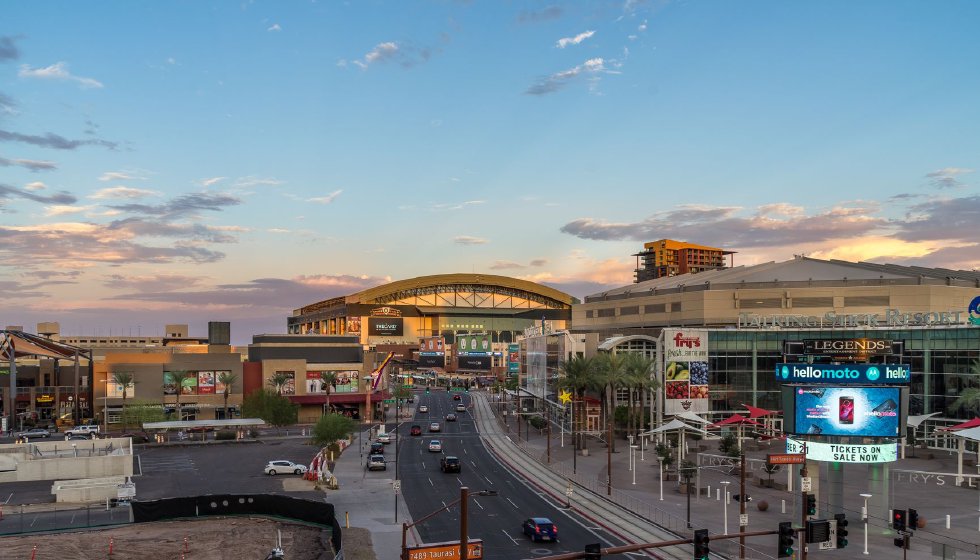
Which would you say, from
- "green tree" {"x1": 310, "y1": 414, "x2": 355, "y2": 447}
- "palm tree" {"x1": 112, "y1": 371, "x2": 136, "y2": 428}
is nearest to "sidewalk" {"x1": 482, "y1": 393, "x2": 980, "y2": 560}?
"green tree" {"x1": 310, "y1": 414, "x2": 355, "y2": 447}

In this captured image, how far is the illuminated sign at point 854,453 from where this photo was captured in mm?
55781

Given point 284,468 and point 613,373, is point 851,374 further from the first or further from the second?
point 284,468

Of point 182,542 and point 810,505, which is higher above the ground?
point 810,505

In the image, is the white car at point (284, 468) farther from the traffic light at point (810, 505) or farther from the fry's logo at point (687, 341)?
the traffic light at point (810, 505)

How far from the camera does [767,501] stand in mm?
66688

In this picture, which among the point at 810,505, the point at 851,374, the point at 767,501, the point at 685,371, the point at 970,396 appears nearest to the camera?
the point at 810,505

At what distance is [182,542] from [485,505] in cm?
2361

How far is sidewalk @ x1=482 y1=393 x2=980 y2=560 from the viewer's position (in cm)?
5238

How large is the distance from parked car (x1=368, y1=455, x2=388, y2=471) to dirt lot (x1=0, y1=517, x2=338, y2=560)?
25270mm

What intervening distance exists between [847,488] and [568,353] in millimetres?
58706

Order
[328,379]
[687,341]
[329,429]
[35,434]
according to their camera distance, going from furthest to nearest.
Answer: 1. [328,379]
2. [35,434]
3. [687,341]
4. [329,429]

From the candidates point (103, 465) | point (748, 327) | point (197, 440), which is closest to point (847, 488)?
point (748, 327)

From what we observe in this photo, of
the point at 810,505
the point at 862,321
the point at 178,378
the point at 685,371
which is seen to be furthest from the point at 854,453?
the point at 178,378

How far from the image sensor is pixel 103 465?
8488 centimetres
